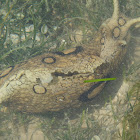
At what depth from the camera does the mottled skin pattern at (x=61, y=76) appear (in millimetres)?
2805

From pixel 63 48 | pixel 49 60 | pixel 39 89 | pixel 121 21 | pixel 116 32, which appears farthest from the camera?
pixel 63 48

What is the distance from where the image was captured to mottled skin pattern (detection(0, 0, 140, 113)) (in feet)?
9.20

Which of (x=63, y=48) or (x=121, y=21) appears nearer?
(x=121, y=21)

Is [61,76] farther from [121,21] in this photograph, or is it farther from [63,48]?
[121,21]

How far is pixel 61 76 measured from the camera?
9.23 feet

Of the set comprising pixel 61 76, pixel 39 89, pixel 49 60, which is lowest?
pixel 39 89

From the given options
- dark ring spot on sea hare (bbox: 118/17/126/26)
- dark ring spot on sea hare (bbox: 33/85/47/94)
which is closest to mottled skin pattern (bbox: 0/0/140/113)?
dark ring spot on sea hare (bbox: 33/85/47/94)

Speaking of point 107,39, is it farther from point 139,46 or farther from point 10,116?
point 10,116

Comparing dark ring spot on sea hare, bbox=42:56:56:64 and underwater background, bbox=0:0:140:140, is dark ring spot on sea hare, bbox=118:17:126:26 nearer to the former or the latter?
underwater background, bbox=0:0:140:140

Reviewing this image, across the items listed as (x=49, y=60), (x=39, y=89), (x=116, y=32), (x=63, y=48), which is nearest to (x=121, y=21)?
(x=116, y=32)

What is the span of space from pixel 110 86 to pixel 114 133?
3.22ft

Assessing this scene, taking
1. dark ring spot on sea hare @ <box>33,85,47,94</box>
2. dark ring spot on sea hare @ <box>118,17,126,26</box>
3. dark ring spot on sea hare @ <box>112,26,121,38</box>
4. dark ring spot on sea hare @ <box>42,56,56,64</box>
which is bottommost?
dark ring spot on sea hare @ <box>33,85,47,94</box>

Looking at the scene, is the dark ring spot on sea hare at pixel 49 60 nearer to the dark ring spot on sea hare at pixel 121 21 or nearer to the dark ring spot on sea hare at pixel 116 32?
the dark ring spot on sea hare at pixel 116 32

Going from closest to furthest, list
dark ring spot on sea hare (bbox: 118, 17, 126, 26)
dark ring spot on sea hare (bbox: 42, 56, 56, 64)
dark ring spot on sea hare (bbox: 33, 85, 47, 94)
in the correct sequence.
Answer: dark ring spot on sea hare (bbox: 33, 85, 47, 94) → dark ring spot on sea hare (bbox: 42, 56, 56, 64) → dark ring spot on sea hare (bbox: 118, 17, 126, 26)
